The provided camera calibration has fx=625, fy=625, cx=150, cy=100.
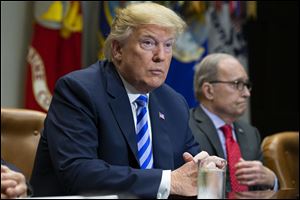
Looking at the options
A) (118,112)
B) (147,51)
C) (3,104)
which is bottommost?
(3,104)

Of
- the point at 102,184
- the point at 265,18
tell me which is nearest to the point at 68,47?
the point at 265,18

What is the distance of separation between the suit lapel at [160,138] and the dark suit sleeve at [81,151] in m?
0.22

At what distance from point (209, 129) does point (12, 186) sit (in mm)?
1849

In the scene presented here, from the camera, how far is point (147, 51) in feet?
7.47

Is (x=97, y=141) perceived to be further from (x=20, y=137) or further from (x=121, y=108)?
(x=20, y=137)

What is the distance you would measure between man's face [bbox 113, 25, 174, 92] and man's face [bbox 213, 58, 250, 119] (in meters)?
1.28

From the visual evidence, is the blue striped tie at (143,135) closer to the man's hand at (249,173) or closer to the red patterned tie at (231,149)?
the man's hand at (249,173)

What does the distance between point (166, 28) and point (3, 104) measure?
269 cm

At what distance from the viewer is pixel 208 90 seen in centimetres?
363

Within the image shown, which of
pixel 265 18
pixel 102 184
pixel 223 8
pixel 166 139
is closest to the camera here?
pixel 102 184

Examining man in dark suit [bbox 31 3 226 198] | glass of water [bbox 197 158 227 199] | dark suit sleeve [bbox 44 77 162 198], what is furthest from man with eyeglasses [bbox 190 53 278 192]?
glass of water [bbox 197 158 227 199]

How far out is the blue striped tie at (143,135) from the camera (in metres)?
2.22

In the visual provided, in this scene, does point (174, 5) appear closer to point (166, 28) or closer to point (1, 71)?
point (1, 71)

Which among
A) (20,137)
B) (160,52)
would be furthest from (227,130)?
(160,52)
